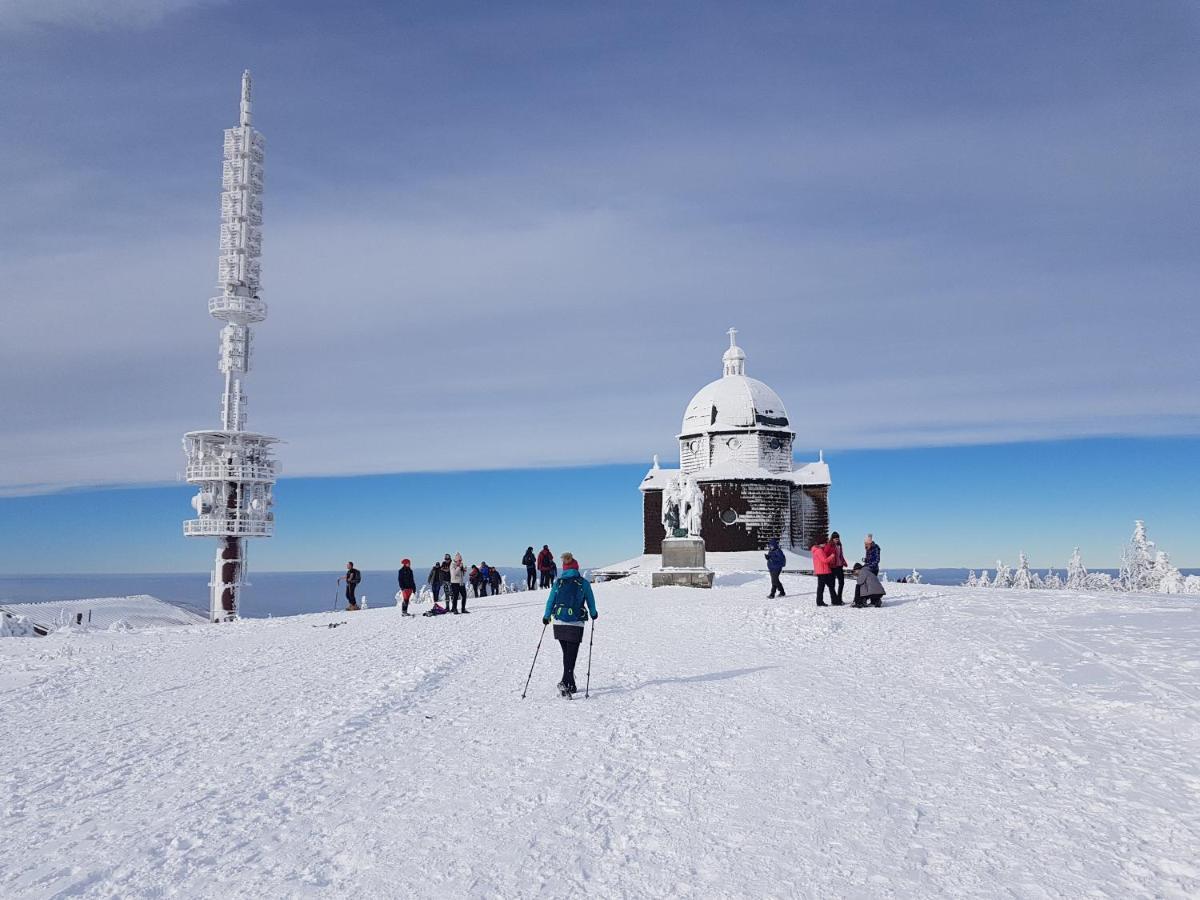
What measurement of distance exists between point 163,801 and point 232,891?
6.50ft

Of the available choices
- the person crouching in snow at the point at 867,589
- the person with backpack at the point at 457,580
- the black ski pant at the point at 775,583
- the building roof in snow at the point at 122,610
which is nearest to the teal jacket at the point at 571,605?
the person crouching in snow at the point at 867,589

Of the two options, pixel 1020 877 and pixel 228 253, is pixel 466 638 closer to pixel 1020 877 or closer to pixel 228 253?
pixel 1020 877

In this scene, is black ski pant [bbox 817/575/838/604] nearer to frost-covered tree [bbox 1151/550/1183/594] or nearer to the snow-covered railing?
frost-covered tree [bbox 1151/550/1183/594]

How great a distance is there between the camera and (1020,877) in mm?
4801

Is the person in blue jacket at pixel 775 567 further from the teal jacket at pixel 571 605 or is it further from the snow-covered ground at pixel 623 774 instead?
the teal jacket at pixel 571 605

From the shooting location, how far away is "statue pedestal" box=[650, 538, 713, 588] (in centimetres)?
2669

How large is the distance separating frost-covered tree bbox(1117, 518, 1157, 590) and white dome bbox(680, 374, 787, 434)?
2899 cm

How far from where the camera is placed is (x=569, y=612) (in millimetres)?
9711

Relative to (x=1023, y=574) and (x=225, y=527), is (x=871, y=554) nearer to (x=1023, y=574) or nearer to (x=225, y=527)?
(x=225, y=527)

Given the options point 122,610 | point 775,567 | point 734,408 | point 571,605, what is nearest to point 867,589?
point 775,567

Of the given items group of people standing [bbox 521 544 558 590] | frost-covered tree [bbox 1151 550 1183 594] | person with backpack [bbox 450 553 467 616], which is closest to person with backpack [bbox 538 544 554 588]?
group of people standing [bbox 521 544 558 590]

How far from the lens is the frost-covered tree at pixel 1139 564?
53.7 meters

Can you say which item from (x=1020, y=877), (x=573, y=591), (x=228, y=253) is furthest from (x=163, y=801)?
(x=228, y=253)

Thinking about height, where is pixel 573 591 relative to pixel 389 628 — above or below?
above
